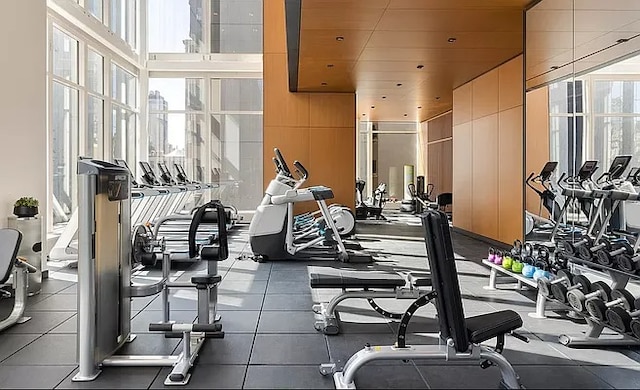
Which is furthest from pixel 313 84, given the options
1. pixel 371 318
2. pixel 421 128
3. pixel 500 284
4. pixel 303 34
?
pixel 421 128

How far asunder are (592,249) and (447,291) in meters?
1.98

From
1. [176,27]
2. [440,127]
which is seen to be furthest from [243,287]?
[440,127]

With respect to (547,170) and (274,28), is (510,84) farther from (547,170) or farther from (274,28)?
(274,28)

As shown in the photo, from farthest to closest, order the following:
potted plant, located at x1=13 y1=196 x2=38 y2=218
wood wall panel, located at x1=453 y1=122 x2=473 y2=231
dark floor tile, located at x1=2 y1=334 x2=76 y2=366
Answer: wood wall panel, located at x1=453 y1=122 x2=473 y2=231
potted plant, located at x1=13 y1=196 x2=38 y2=218
dark floor tile, located at x1=2 y1=334 x2=76 y2=366

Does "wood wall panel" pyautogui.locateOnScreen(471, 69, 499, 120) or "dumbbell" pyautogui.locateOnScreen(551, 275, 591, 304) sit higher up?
"wood wall panel" pyautogui.locateOnScreen(471, 69, 499, 120)

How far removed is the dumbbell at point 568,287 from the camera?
372cm

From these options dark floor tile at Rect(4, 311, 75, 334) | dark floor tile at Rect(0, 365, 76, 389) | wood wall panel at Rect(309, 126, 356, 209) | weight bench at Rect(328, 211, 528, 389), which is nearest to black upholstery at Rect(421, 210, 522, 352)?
weight bench at Rect(328, 211, 528, 389)

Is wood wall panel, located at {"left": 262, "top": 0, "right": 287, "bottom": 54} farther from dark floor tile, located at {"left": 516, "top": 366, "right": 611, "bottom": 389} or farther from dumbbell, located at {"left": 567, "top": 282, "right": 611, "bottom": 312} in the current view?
dark floor tile, located at {"left": 516, "top": 366, "right": 611, "bottom": 389}

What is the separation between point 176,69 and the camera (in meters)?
12.0

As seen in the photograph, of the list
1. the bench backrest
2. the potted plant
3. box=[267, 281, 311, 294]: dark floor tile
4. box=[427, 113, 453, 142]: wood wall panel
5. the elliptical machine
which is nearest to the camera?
the bench backrest

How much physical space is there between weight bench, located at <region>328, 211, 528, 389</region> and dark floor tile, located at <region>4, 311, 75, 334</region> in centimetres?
242

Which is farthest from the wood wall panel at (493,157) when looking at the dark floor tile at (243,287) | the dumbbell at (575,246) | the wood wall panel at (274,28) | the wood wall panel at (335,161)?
the wood wall panel at (274,28)

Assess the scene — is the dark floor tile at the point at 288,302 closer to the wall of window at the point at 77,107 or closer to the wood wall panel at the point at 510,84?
the wood wall panel at the point at 510,84

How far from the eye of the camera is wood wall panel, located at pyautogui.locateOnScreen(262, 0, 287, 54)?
34.0ft
